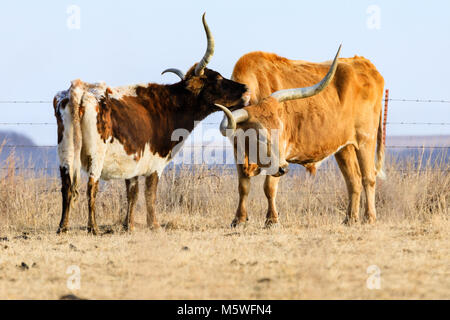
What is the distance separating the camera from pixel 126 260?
594 centimetres

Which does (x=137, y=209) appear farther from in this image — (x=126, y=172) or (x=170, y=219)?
(x=126, y=172)

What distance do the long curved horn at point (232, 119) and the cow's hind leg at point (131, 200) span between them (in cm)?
127

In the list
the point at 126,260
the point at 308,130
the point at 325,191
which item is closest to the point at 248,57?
the point at 308,130

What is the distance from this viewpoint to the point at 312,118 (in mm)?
8648

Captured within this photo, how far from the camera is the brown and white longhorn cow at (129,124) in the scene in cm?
724

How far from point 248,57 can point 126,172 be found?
222cm

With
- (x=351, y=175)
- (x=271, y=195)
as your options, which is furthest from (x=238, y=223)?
(x=351, y=175)

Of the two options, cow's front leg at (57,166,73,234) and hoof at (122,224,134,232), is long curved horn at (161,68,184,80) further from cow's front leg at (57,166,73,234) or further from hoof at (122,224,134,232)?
cow's front leg at (57,166,73,234)

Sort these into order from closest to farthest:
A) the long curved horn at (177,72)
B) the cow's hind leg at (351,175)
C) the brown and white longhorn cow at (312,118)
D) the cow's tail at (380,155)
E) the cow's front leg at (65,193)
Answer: the cow's front leg at (65,193)
the brown and white longhorn cow at (312,118)
the long curved horn at (177,72)
the cow's hind leg at (351,175)
the cow's tail at (380,155)

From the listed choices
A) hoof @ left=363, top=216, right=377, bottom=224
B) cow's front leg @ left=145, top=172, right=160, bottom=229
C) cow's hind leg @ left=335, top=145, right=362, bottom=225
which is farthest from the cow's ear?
hoof @ left=363, top=216, right=377, bottom=224

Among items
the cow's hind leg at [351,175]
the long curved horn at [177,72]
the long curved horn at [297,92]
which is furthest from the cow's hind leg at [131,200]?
the cow's hind leg at [351,175]

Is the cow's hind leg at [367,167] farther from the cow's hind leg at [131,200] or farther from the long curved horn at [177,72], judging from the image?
the cow's hind leg at [131,200]
